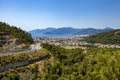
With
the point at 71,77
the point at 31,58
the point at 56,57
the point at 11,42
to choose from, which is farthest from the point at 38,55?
the point at 71,77

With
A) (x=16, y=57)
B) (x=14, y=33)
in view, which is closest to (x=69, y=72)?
(x=16, y=57)

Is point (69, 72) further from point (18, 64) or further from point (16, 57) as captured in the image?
point (16, 57)

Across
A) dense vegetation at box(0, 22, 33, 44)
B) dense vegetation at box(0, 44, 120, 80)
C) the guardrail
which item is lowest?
dense vegetation at box(0, 44, 120, 80)

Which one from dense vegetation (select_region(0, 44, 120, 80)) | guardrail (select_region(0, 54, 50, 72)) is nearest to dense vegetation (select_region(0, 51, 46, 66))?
guardrail (select_region(0, 54, 50, 72))

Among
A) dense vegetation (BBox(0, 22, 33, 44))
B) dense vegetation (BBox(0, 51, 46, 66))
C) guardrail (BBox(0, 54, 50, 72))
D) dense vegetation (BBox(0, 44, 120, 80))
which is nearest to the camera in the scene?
dense vegetation (BBox(0, 44, 120, 80))

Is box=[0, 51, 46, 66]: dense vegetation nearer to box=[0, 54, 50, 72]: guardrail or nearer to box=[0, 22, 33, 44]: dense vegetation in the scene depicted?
box=[0, 54, 50, 72]: guardrail

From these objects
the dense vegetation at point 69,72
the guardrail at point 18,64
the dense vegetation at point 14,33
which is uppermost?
the dense vegetation at point 14,33

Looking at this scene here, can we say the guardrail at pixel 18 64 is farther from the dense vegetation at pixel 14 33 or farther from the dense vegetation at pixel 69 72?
the dense vegetation at pixel 14 33

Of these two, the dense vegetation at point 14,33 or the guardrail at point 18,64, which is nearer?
the guardrail at point 18,64

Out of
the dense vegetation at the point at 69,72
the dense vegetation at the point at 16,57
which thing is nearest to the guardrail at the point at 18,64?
the dense vegetation at the point at 16,57

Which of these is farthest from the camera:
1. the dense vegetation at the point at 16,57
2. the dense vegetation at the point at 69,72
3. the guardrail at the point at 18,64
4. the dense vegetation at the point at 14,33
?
the dense vegetation at the point at 14,33

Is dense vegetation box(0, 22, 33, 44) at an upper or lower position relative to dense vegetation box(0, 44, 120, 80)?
upper

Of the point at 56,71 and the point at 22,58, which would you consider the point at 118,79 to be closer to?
the point at 56,71
